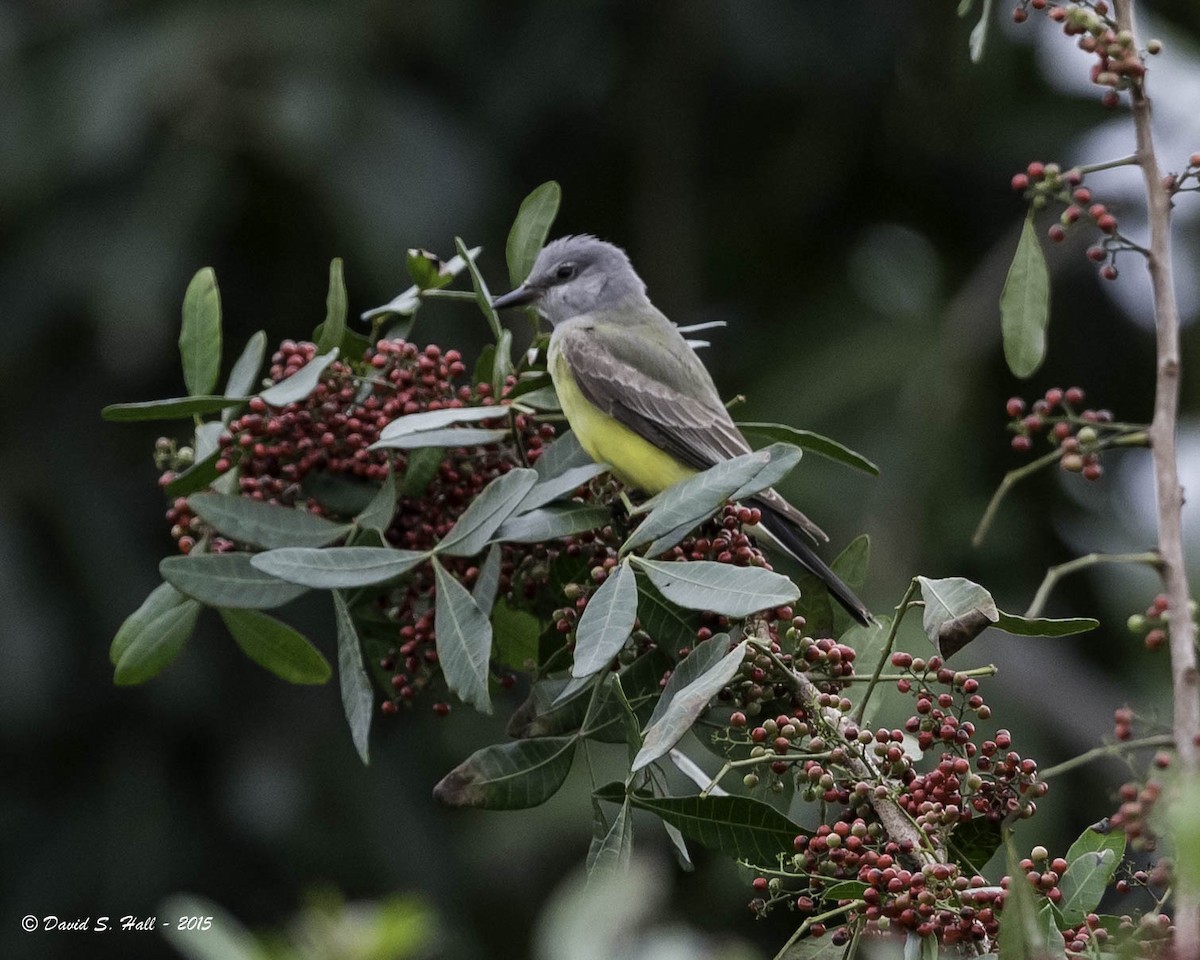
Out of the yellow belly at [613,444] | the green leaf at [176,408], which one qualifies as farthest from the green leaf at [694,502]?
the green leaf at [176,408]

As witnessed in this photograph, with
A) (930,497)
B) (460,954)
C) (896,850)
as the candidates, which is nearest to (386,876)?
(460,954)

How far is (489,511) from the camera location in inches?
107

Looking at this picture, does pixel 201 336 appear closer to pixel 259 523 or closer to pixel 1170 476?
pixel 259 523

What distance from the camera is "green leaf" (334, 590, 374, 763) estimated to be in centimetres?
277

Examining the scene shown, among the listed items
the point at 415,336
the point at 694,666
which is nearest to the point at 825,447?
the point at 694,666

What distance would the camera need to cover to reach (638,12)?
10.9m

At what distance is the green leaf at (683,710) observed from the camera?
2.21 m

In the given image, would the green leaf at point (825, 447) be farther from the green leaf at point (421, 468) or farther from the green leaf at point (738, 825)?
the green leaf at point (738, 825)

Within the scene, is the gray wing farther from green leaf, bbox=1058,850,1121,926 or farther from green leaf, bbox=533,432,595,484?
green leaf, bbox=1058,850,1121,926

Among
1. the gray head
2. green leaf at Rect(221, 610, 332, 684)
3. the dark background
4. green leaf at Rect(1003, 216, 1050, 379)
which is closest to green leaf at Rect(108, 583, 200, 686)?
green leaf at Rect(221, 610, 332, 684)

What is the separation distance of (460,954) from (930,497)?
368 cm

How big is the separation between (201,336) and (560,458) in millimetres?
831

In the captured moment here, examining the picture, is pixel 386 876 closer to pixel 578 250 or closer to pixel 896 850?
pixel 578 250

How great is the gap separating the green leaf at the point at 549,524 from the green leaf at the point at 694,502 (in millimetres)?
171
